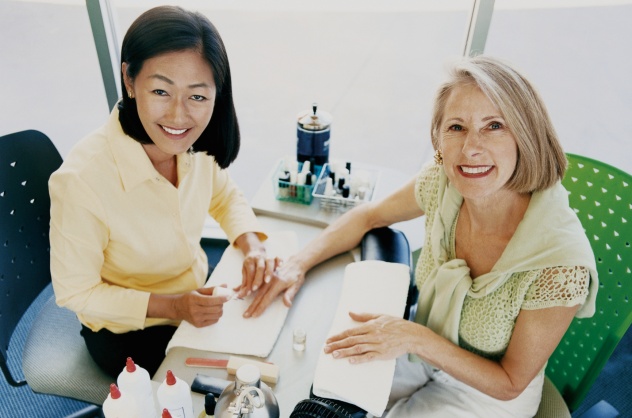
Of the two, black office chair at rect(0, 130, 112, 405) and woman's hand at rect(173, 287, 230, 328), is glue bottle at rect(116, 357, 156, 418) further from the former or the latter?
black office chair at rect(0, 130, 112, 405)

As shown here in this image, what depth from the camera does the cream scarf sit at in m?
1.17

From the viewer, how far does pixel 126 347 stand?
1449 millimetres

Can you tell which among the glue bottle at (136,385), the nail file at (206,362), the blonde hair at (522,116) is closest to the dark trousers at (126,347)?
the nail file at (206,362)

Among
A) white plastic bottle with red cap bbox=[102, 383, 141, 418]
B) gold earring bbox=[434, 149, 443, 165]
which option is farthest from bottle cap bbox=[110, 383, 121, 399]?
gold earring bbox=[434, 149, 443, 165]

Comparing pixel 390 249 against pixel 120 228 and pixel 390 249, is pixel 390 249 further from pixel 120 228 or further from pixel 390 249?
pixel 120 228

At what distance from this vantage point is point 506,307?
1229 millimetres

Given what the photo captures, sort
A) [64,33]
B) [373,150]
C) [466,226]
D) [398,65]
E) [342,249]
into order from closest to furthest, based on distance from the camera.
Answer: [466,226] < [342,249] < [373,150] < [64,33] < [398,65]

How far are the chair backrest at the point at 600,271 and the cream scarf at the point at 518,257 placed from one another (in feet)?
0.62

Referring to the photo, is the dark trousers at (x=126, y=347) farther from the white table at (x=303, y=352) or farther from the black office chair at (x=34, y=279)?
the white table at (x=303, y=352)

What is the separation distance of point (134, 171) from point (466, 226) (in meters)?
0.86

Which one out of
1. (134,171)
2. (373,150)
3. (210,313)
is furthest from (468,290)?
(373,150)

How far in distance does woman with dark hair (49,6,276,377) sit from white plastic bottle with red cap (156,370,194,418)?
310 mm

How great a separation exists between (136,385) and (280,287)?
0.50 m

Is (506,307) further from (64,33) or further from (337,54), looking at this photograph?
(64,33)
